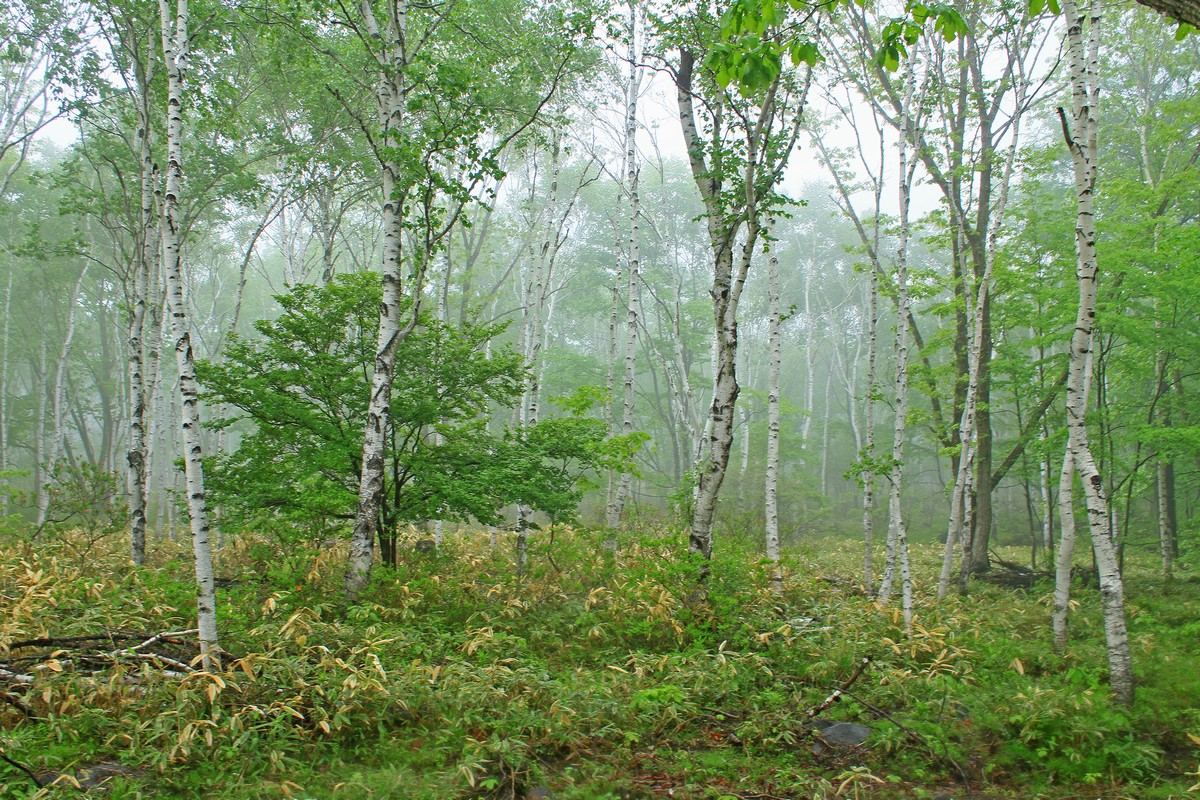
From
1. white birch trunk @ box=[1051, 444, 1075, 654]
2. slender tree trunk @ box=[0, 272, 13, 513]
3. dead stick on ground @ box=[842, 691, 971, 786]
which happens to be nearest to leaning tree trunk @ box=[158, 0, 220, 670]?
dead stick on ground @ box=[842, 691, 971, 786]

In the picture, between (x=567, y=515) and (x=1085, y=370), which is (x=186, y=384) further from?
(x=1085, y=370)

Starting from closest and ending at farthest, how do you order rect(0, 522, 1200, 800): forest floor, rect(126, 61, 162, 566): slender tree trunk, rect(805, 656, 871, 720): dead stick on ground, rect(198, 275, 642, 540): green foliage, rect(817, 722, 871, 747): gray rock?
rect(0, 522, 1200, 800): forest floor
rect(817, 722, 871, 747): gray rock
rect(805, 656, 871, 720): dead stick on ground
rect(198, 275, 642, 540): green foliage
rect(126, 61, 162, 566): slender tree trunk

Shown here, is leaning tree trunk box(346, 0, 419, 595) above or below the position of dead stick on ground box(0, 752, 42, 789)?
above

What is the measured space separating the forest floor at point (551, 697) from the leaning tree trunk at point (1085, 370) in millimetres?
380

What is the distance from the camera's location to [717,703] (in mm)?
5805

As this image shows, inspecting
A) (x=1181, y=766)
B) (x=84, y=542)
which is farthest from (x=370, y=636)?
(x=84, y=542)

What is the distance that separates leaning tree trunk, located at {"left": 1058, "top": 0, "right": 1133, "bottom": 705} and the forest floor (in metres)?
0.38

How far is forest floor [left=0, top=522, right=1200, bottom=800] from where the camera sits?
4.34 metres

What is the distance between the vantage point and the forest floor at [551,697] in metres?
4.34

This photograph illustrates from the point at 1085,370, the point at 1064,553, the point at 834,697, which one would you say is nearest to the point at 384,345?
the point at 834,697

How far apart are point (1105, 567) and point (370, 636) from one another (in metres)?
6.54

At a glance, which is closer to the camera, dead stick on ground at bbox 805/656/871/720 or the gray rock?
the gray rock

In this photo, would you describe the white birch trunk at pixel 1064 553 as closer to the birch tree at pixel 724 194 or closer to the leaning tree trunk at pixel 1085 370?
the leaning tree trunk at pixel 1085 370

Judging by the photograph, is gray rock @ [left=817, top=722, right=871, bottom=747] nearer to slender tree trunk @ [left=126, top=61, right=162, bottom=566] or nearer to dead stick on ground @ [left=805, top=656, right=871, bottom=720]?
dead stick on ground @ [left=805, top=656, right=871, bottom=720]
